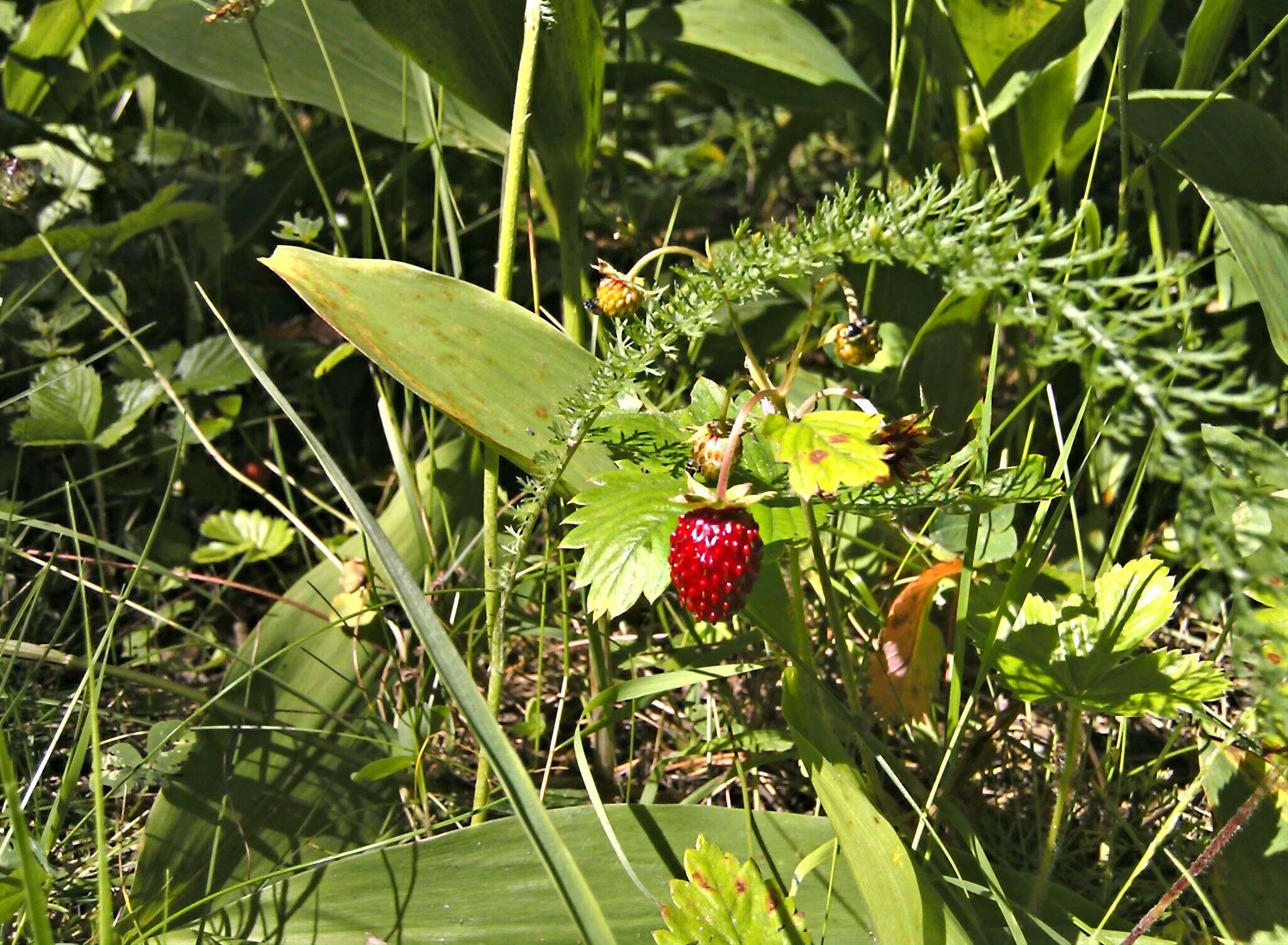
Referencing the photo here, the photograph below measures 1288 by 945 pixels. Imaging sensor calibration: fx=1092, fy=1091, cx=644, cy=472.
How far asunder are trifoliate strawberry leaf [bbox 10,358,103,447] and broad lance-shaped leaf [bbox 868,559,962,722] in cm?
83

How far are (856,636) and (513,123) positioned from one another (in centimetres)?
57

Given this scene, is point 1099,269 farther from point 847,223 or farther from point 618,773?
point 618,773

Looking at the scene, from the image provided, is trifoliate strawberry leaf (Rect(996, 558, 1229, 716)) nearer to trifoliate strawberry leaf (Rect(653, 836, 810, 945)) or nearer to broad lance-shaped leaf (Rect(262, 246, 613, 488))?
trifoliate strawberry leaf (Rect(653, 836, 810, 945))

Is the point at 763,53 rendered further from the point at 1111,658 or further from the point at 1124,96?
the point at 1111,658

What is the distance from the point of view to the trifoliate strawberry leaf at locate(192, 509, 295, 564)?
1.13 m

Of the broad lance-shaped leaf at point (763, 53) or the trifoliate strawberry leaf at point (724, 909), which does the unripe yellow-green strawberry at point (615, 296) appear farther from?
the broad lance-shaped leaf at point (763, 53)

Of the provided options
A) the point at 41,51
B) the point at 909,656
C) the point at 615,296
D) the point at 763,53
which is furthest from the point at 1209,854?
the point at 41,51

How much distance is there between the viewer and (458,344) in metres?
0.77

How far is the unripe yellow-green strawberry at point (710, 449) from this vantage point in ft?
2.22

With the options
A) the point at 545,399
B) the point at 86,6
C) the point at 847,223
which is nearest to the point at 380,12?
the point at 545,399

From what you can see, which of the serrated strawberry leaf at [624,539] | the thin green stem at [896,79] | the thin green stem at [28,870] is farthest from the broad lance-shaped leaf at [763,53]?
the thin green stem at [28,870]

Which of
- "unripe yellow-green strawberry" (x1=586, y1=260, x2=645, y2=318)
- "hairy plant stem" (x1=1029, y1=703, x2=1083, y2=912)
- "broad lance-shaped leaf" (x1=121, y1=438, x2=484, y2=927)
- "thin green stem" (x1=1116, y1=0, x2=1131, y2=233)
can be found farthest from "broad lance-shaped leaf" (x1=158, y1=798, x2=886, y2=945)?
"thin green stem" (x1=1116, y1=0, x2=1131, y2=233)

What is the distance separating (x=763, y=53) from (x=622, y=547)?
2.41 feet

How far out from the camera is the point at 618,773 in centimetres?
98
